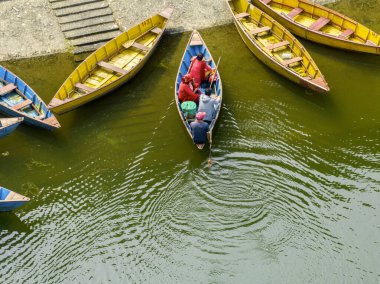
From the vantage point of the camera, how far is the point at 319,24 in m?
18.6

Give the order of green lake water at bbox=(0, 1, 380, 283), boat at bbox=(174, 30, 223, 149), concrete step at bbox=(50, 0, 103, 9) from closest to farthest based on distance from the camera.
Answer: green lake water at bbox=(0, 1, 380, 283) < boat at bbox=(174, 30, 223, 149) < concrete step at bbox=(50, 0, 103, 9)

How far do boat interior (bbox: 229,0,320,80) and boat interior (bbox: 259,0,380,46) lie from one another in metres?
0.82

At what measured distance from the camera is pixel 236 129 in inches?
614

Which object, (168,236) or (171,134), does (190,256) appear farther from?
(171,134)

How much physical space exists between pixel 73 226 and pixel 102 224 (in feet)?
2.63

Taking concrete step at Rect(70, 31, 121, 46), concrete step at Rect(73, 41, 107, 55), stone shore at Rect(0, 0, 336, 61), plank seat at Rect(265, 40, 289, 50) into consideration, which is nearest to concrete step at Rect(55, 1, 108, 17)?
stone shore at Rect(0, 0, 336, 61)

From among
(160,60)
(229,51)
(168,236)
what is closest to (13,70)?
(160,60)

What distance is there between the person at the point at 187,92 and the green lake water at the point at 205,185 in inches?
36.4

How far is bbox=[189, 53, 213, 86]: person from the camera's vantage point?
52.4 ft

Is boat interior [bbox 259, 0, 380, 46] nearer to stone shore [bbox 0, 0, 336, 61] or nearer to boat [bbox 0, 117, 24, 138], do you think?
stone shore [bbox 0, 0, 336, 61]

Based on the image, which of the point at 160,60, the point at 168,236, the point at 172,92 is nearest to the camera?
the point at 168,236

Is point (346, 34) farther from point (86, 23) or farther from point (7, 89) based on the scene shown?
point (7, 89)

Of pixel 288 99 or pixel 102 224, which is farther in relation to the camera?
pixel 288 99

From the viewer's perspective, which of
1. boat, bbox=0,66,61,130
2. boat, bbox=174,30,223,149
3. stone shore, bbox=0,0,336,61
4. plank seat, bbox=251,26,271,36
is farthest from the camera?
stone shore, bbox=0,0,336,61
